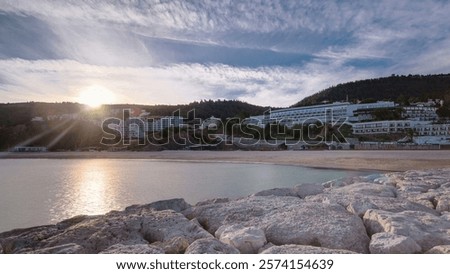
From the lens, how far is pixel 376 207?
298 centimetres

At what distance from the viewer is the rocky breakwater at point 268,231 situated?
216cm

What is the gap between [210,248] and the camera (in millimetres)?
2066

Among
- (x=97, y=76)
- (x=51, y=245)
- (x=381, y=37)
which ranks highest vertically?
(x=381, y=37)

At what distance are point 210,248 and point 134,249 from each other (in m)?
0.47

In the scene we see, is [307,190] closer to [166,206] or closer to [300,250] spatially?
[166,206]

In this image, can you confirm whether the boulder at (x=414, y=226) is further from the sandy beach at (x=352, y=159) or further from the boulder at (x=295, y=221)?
the sandy beach at (x=352, y=159)

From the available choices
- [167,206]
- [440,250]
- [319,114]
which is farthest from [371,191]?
[319,114]

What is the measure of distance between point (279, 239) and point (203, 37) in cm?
180

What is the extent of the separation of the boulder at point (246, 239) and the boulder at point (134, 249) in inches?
16.7

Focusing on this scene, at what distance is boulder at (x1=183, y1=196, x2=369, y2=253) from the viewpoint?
7.58ft

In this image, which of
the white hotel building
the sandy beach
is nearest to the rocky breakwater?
the sandy beach

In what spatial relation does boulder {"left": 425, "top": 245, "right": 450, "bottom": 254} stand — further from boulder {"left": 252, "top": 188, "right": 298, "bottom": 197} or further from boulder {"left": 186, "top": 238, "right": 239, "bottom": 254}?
boulder {"left": 252, "top": 188, "right": 298, "bottom": 197}
